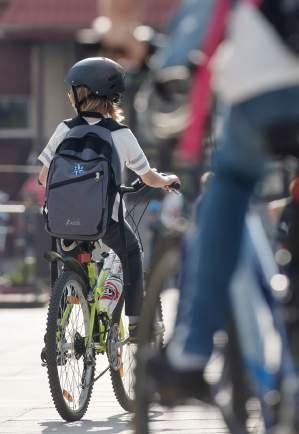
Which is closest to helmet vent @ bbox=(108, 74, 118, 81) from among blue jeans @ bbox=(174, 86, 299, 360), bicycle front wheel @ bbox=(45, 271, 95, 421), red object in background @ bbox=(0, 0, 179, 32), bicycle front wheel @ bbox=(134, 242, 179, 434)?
bicycle front wheel @ bbox=(45, 271, 95, 421)

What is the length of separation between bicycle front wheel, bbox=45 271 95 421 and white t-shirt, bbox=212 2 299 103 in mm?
3702

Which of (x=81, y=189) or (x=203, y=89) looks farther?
(x=81, y=189)

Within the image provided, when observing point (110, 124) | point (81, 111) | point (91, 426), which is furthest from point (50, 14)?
point (91, 426)

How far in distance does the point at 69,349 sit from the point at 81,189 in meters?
0.70

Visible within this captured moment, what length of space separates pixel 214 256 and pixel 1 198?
2066 centimetres

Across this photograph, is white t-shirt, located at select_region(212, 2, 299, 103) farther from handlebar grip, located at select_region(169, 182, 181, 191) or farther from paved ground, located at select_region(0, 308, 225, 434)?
handlebar grip, located at select_region(169, 182, 181, 191)

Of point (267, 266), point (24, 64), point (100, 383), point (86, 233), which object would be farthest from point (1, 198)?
point (267, 266)

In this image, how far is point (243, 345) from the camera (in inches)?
147

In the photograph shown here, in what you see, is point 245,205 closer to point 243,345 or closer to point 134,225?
point 243,345

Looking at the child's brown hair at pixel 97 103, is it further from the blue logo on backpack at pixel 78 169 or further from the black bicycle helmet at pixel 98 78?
the blue logo on backpack at pixel 78 169

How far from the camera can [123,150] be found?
23.9 feet

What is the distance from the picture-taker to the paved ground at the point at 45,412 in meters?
4.27

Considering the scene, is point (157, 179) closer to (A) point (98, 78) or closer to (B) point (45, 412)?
(A) point (98, 78)

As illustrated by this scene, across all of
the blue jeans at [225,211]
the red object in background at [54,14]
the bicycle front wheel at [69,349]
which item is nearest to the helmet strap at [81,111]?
the bicycle front wheel at [69,349]
